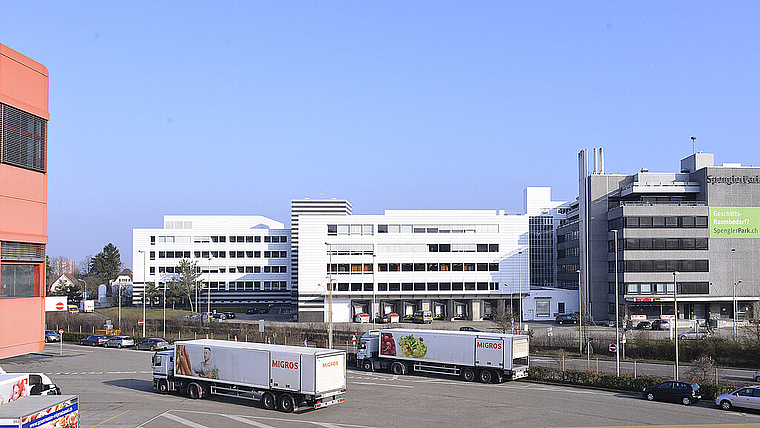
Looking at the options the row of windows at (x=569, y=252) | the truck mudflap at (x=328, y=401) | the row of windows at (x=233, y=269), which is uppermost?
the row of windows at (x=569, y=252)

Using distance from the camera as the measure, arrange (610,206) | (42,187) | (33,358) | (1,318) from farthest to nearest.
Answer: (610,206) → (33,358) → (42,187) → (1,318)

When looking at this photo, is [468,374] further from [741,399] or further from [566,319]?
[566,319]

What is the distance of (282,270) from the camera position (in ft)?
376

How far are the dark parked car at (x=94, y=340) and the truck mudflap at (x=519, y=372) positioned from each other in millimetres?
45055

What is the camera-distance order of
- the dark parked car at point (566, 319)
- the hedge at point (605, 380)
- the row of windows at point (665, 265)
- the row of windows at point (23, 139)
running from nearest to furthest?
the row of windows at point (23, 139) → the hedge at point (605, 380) → the row of windows at point (665, 265) → the dark parked car at point (566, 319)

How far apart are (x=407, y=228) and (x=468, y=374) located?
2002 inches

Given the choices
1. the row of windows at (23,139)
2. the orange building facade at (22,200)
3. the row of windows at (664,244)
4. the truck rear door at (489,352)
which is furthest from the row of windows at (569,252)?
the row of windows at (23,139)

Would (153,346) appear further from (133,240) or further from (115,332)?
(133,240)

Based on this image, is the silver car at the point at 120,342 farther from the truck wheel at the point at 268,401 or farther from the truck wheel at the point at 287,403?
the truck wheel at the point at 287,403

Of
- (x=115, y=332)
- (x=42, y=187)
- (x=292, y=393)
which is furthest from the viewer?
Answer: (x=115, y=332)

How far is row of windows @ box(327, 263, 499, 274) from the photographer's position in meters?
89.7

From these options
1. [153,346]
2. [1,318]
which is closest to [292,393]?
[1,318]

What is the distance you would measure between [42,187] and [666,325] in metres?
71.4

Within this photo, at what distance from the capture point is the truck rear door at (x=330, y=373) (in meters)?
Answer: 30.2
